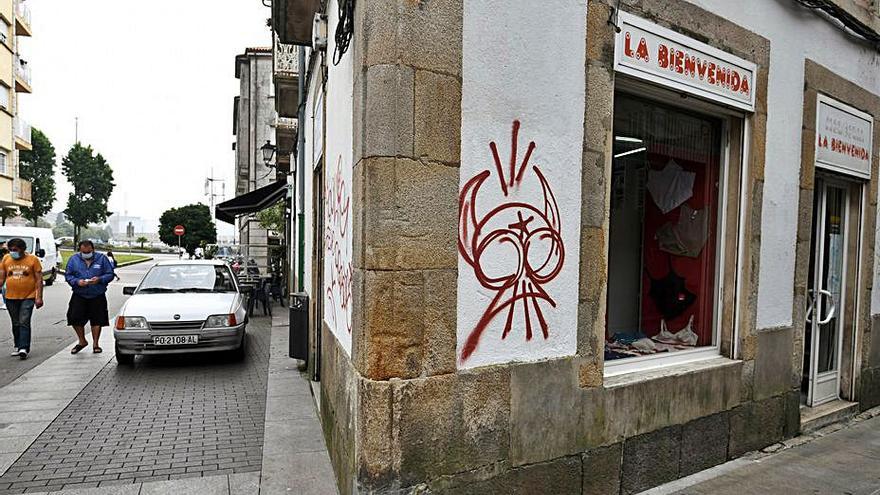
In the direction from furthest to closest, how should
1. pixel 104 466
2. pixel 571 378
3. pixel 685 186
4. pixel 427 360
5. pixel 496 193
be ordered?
1. pixel 685 186
2. pixel 104 466
3. pixel 571 378
4. pixel 496 193
5. pixel 427 360

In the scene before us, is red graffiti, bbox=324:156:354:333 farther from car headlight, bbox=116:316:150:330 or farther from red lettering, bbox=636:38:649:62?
car headlight, bbox=116:316:150:330

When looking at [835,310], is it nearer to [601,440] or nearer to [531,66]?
[601,440]

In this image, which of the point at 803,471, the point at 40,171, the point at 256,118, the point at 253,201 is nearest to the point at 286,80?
the point at 253,201

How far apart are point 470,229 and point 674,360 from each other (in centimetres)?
243

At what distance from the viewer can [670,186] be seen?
215 inches

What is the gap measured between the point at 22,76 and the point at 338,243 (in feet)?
130

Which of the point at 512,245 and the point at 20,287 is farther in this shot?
the point at 20,287

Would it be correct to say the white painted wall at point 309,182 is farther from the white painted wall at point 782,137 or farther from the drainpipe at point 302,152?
the white painted wall at point 782,137

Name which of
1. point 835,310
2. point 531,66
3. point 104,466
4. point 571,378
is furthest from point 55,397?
point 835,310

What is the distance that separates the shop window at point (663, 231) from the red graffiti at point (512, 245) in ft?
4.22

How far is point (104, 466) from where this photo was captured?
4.50 metres

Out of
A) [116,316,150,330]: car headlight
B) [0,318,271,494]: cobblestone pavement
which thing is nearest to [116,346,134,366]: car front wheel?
[0,318,271,494]: cobblestone pavement

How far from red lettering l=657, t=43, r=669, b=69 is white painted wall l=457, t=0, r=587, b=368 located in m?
0.80

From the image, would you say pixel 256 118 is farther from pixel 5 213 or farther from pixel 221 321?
pixel 221 321
